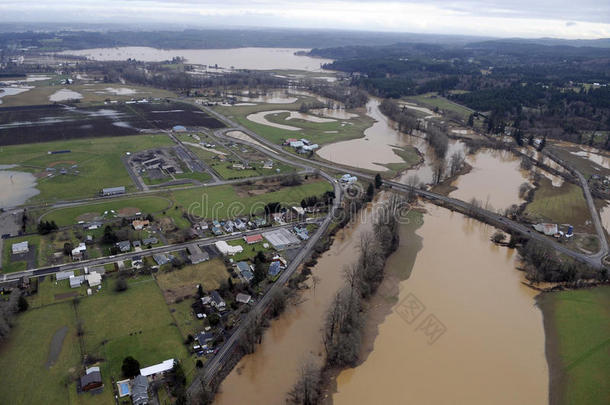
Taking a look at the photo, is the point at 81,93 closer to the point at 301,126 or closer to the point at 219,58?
the point at 301,126

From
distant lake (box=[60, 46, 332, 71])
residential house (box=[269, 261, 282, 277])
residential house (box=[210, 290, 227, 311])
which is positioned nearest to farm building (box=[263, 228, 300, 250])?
residential house (box=[269, 261, 282, 277])

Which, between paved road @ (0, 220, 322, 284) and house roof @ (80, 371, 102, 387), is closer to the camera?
house roof @ (80, 371, 102, 387)

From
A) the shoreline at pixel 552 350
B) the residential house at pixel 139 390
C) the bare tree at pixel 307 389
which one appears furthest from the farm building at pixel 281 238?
the shoreline at pixel 552 350

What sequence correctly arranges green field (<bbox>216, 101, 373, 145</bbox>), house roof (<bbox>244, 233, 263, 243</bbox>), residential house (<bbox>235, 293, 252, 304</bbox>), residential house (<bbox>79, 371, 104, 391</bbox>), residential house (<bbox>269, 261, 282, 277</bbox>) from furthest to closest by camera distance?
1. green field (<bbox>216, 101, 373, 145</bbox>)
2. house roof (<bbox>244, 233, 263, 243</bbox>)
3. residential house (<bbox>269, 261, 282, 277</bbox>)
4. residential house (<bbox>235, 293, 252, 304</bbox>)
5. residential house (<bbox>79, 371, 104, 391</bbox>)

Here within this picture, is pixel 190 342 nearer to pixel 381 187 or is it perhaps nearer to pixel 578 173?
pixel 381 187

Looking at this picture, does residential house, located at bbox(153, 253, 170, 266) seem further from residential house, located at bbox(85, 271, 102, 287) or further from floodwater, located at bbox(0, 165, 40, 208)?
floodwater, located at bbox(0, 165, 40, 208)

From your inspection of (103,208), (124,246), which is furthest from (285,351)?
(103,208)

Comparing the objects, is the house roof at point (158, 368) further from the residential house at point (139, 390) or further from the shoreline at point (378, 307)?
the shoreline at point (378, 307)
